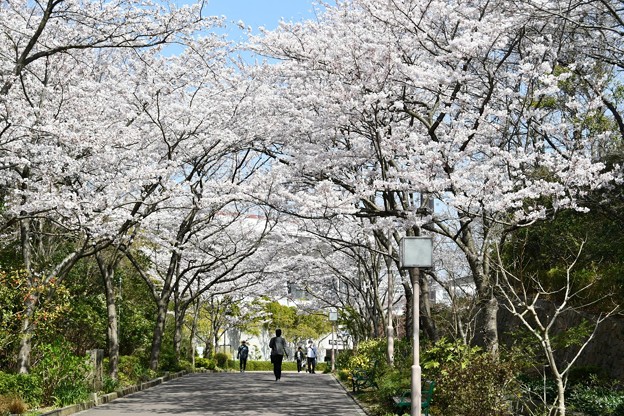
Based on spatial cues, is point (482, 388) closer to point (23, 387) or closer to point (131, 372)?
point (23, 387)

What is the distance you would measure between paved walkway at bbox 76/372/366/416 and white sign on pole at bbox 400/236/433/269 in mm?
4747

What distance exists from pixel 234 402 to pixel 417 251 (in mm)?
7996

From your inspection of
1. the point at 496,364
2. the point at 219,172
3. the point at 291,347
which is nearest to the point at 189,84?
the point at 219,172

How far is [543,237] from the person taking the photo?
2077 centimetres

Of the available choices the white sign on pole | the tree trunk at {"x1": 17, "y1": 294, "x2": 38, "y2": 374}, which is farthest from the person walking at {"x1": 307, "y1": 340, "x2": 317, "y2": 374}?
the white sign on pole

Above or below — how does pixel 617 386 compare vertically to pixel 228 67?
below

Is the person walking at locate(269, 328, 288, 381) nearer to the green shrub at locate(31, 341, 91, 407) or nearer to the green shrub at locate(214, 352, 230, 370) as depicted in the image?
the green shrub at locate(31, 341, 91, 407)

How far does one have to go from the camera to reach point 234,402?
1831 cm

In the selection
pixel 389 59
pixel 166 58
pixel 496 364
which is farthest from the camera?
pixel 166 58

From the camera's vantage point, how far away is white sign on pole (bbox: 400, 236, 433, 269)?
12.1 metres

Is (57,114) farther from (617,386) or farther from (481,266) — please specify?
(617,386)

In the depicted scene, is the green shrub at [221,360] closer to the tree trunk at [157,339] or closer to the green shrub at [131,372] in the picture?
the tree trunk at [157,339]

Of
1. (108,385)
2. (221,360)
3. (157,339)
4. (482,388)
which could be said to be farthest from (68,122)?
(221,360)

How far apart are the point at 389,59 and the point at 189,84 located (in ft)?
27.9
